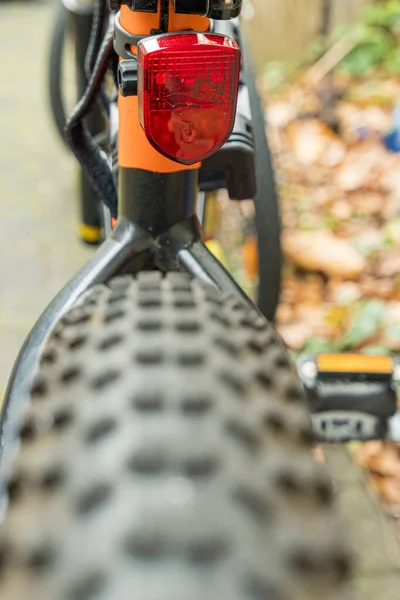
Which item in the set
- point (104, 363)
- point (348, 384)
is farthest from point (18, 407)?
point (348, 384)

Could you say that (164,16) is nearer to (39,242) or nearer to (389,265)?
(389,265)

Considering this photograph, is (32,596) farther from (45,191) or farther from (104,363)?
(45,191)

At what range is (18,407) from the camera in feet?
1.92

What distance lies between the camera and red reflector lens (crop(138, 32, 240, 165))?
1.86 ft

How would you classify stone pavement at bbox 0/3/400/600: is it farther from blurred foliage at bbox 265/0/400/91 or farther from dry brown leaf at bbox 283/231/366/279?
blurred foliage at bbox 265/0/400/91

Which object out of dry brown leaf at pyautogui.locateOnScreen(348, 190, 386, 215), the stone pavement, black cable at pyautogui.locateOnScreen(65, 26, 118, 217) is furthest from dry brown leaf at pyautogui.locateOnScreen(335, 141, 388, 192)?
black cable at pyautogui.locateOnScreen(65, 26, 118, 217)

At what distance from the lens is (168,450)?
0.36 metres

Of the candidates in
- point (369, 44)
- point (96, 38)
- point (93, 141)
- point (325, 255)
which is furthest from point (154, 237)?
point (369, 44)

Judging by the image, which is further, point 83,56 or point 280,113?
point 280,113

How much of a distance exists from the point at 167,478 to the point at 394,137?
6.73 feet

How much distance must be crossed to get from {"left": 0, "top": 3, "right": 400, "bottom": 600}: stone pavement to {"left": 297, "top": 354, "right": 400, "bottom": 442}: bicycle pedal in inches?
11.6

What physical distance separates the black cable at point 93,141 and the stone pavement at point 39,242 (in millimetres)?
757

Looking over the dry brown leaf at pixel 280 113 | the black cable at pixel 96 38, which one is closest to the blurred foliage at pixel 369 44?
the dry brown leaf at pixel 280 113

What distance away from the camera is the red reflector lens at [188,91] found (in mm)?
566
